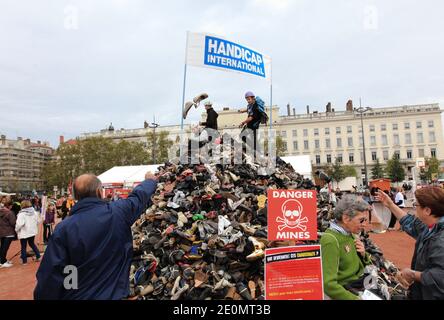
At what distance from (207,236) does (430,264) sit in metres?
3.78

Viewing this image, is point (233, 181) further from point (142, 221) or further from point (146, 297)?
point (146, 297)

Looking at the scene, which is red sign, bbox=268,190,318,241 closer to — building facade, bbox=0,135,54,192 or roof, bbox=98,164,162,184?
roof, bbox=98,164,162,184

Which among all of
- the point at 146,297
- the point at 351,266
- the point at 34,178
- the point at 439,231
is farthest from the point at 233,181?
the point at 34,178

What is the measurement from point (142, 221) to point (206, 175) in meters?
1.90

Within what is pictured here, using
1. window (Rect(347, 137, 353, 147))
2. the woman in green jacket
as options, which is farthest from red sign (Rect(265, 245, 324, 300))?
A: window (Rect(347, 137, 353, 147))

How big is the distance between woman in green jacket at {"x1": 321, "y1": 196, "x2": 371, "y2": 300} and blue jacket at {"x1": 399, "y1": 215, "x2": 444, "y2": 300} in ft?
1.56

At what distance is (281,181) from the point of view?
7.75 meters

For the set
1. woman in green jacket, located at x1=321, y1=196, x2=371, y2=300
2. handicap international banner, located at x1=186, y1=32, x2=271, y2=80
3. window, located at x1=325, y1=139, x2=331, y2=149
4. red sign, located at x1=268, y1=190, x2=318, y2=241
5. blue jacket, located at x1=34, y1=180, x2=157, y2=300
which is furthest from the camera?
window, located at x1=325, y1=139, x2=331, y2=149

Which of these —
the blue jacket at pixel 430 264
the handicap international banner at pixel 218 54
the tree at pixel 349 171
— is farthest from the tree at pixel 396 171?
the blue jacket at pixel 430 264

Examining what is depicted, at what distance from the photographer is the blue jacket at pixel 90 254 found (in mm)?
2111

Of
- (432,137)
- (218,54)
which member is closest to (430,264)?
(218,54)

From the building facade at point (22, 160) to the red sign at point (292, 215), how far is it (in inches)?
4269

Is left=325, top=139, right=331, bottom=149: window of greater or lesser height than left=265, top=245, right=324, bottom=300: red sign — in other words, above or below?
above

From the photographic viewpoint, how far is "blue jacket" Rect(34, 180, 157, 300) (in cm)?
211
